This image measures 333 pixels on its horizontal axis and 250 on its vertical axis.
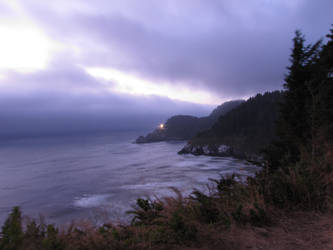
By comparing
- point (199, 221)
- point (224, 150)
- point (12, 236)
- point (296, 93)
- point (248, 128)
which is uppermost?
point (296, 93)

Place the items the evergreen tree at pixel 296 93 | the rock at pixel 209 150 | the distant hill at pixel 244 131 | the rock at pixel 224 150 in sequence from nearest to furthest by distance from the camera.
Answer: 1. the evergreen tree at pixel 296 93
2. the distant hill at pixel 244 131
3. the rock at pixel 224 150
4. the rock at pixel 209 150

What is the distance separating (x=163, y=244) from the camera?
90.2 inches

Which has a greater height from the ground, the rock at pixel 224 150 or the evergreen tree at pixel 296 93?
the evergreen tree at pixel 296 93

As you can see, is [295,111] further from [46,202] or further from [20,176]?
[20,176]

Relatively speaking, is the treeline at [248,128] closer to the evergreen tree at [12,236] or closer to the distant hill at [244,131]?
the distant hill at [244,131]

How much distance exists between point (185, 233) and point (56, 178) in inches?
1918

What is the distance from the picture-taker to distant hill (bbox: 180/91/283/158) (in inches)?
2758

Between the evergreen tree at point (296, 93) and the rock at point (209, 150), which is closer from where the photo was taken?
the evergreen tree at point (296, 93)

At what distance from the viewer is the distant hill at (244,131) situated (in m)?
70.1

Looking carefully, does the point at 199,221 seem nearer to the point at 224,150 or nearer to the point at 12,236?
the point at 12,236

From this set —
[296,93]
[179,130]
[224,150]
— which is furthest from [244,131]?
[179,130]

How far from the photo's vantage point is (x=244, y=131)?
259 feet

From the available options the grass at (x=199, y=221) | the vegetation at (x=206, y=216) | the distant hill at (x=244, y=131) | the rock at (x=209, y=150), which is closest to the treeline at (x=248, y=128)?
the distant hill at (x=244, y=131)

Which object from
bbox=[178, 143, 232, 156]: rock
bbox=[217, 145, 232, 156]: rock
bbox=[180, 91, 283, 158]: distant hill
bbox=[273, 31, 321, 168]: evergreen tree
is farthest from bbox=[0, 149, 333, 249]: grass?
bbox=[178, 143, 232, 156]: rock
